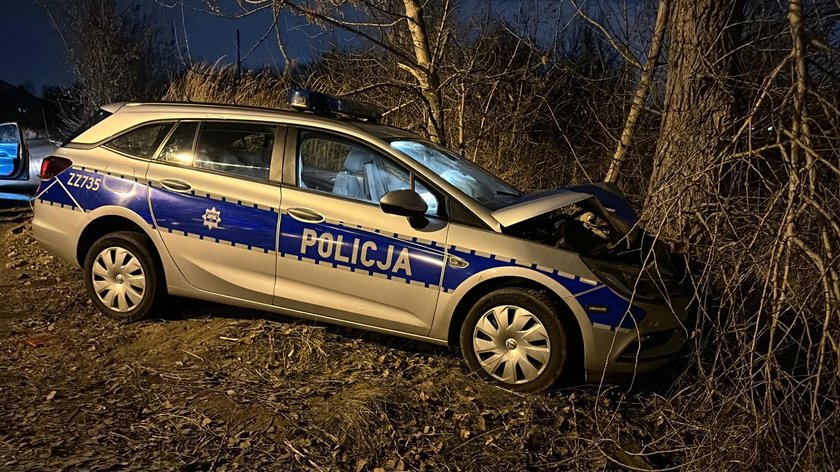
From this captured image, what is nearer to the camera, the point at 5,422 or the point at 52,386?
the point at 5,422

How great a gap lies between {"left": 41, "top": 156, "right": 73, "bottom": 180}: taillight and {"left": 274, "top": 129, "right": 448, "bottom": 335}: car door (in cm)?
176

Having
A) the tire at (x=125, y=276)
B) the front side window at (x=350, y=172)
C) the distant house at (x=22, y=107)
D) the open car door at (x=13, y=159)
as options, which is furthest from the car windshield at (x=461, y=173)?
the distant house at (x=22, y=107)

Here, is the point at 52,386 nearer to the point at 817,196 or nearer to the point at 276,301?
the point at 276,301

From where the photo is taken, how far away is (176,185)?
16.4 feet

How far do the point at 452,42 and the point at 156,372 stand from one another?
256 inches

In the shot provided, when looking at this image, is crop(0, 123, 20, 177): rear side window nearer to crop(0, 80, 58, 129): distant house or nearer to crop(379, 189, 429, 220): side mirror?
crop(379, 189, 429, 220): side mirror

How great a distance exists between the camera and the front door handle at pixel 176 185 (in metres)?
4.96

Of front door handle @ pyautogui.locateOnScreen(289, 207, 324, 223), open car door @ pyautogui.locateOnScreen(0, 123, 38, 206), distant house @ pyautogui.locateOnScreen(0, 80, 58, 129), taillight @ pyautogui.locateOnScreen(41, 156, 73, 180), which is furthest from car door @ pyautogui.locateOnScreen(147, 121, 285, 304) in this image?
distant house @ pyautogui.locateOnScreen(0, 80, 58, 129)

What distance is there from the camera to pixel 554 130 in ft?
34.0

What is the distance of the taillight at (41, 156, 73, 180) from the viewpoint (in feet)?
17.4

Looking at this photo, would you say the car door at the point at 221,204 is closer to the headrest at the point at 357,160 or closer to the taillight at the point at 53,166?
the headrest at the point at 357,160

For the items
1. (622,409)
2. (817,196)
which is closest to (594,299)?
(622,409)

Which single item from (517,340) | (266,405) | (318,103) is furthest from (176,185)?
(517,340)

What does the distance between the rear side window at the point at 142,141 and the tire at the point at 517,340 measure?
2.58 m
